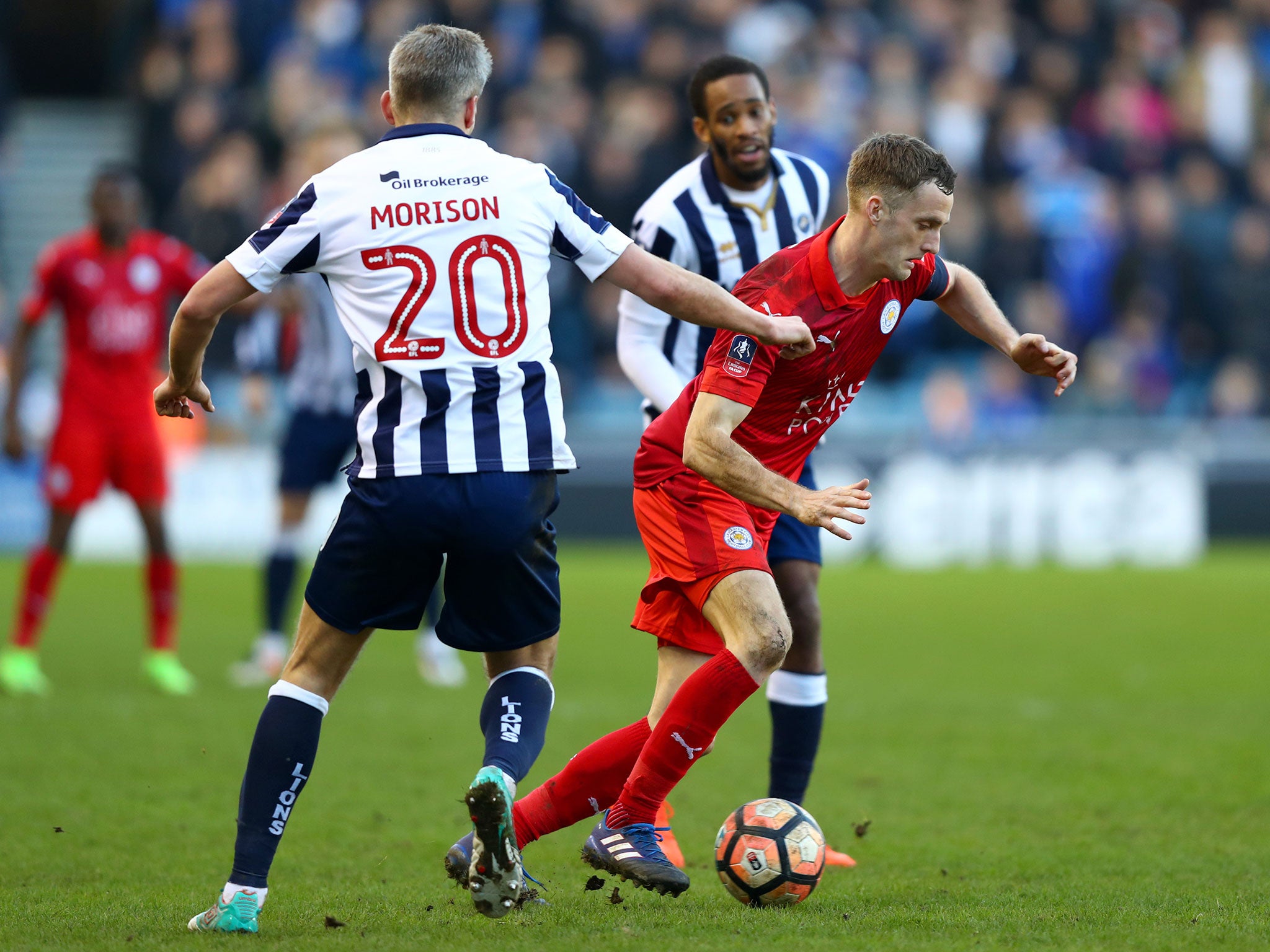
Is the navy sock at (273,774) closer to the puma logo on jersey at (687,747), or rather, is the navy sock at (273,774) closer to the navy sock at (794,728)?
the puma logo on jersey at (687,747)

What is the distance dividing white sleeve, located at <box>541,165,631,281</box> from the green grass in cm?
169

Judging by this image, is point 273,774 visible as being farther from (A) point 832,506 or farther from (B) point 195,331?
(A) point 832,506

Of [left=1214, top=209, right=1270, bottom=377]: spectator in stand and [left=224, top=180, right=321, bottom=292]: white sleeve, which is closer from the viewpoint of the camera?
[left=224, top=180, right=321, bottom=292]: white sleeve

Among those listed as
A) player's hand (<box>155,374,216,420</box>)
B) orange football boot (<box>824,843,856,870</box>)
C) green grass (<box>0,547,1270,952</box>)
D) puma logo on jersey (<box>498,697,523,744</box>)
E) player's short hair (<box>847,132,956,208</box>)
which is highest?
player's short hair (<box>847,132,956,208</box>)

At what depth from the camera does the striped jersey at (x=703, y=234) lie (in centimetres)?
562

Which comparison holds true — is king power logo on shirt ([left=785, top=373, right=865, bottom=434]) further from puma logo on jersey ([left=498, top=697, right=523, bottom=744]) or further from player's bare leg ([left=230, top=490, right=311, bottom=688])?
player's bare leg ([left=230, top=490, right=311, bottom=688])

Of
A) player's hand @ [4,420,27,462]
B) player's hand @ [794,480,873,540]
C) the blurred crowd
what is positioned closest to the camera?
player's hand @ [794,480,873,540]

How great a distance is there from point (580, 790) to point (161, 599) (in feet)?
15.6

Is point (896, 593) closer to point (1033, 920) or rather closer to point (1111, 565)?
point (1111, 565)

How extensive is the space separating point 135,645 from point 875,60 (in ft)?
38.2

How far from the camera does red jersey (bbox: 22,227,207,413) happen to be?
341 inches

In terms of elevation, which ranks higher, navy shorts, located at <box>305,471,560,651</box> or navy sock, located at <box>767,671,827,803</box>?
navy shorts, located at <box>305,471,560,651</box>

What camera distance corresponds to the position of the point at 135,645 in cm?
1048

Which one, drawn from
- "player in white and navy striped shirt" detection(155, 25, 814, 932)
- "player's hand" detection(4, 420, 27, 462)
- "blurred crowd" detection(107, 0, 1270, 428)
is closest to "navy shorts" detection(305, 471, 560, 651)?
"player in white and navy striped shirt" detection(155, 25, 814, 932)
